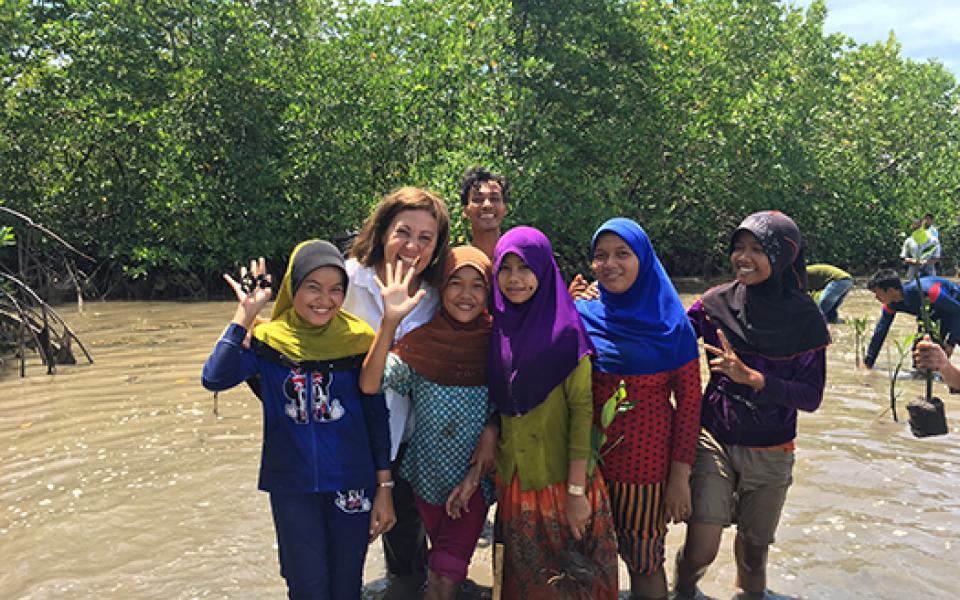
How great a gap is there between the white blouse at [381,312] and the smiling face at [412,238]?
13 cm

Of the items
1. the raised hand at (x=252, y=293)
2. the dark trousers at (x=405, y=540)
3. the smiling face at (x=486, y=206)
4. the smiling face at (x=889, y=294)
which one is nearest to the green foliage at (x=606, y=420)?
the dark trousers at (x=405, y=540)

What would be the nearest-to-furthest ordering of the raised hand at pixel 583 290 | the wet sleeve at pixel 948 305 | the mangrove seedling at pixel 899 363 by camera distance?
the raised hand at pixel 583 290 → the mangrove seedling at pixel 899 363 → the wet sleeve at pixel 948 305

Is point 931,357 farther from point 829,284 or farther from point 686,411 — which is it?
point 829,284

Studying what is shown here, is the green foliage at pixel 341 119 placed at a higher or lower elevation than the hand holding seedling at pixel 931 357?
higher

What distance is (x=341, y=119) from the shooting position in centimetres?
1555

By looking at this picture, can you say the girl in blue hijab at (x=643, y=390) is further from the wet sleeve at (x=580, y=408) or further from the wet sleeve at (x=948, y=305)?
the wet sleeve at (x=948, y=305)

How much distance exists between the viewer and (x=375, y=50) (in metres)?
15.7

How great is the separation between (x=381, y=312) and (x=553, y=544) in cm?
113

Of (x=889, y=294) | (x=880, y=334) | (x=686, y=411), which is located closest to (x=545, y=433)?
(x=686, y=411)

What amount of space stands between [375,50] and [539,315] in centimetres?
1467

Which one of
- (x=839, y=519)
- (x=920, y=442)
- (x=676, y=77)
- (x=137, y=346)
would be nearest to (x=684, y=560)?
(x=839, y=519)

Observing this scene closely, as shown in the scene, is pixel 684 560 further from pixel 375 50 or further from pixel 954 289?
pixel 375 50

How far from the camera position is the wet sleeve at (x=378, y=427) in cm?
246

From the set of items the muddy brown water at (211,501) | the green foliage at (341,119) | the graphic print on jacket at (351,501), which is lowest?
the muddy brown water at (211,501)
